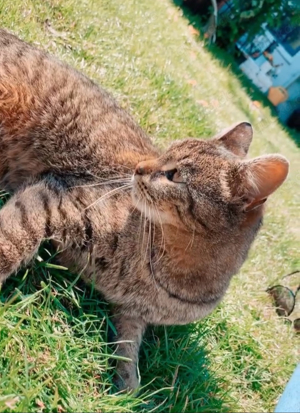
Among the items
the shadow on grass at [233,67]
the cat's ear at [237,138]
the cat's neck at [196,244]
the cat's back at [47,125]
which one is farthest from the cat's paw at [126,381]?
the shadow on grass at [233,67]

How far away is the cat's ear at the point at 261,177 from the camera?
2.41 metres

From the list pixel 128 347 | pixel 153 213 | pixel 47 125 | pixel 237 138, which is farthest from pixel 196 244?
pixel 47 125

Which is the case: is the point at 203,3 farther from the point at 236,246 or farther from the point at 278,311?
the point at 236,246

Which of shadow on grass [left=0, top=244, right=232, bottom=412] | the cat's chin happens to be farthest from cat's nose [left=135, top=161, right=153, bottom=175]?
shadow on grass [left=0, top=244, right=232, bottom=412]

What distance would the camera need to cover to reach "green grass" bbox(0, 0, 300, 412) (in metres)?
2.15

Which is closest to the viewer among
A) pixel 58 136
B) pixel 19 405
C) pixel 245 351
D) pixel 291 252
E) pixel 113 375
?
pixel 19 405

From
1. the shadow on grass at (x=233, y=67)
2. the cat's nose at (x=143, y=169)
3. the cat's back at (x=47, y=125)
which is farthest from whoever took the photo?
the shadow on grass at (x=233, y=67)

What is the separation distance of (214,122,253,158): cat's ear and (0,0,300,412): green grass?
41.9 inches

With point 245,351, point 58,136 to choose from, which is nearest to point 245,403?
point 245,351

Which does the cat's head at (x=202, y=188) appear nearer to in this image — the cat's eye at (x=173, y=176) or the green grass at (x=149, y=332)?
the cat's eye at (x=173, y=176)

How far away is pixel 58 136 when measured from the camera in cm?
294

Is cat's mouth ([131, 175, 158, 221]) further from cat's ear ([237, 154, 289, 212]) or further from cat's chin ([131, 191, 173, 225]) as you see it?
cat's ear ([237, 154, 289, 212])

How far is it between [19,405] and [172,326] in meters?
1.27

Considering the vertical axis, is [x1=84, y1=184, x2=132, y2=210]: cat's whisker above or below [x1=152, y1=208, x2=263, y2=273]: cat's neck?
below
